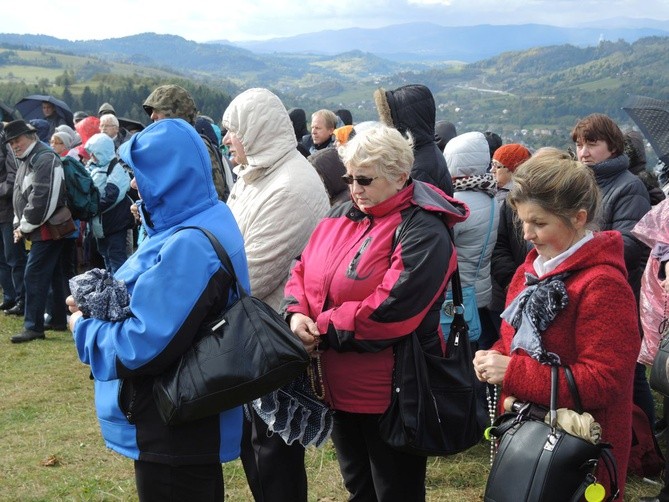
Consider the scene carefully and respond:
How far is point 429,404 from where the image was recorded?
302 cm

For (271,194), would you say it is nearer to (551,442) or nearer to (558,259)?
(558,259)

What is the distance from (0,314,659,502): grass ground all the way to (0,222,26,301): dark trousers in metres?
2.82

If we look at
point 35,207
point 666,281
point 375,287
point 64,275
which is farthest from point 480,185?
point 64,275

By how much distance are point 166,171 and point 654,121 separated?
121 inches

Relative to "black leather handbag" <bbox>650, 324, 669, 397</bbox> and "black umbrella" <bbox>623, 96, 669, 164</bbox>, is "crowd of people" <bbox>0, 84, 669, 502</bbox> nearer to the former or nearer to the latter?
"black umbrella" <bbox>623, 96, 669, 164</bbox>

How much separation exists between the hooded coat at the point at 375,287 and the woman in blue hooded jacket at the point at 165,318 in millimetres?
396

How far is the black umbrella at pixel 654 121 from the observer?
4359 millimetres

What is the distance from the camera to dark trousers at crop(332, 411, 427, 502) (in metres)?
3.17

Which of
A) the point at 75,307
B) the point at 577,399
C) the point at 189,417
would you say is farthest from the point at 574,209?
the point at 75,307

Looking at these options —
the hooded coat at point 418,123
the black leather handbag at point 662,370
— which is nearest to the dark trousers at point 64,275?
the hooded coat at point 418,123

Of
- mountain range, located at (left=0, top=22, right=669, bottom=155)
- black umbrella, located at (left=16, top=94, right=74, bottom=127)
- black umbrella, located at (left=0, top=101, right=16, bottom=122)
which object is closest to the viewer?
black umbrella, located at (left=0, top=101, right=16, bottom=122)

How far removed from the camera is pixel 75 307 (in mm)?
2863

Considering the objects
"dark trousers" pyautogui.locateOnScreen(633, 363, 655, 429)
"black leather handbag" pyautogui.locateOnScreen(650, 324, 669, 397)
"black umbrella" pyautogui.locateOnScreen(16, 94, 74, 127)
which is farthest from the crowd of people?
"black umbrella" pyautogui.locateOnScreen(16, 94, 74, 127)

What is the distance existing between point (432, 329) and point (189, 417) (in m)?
1.08
